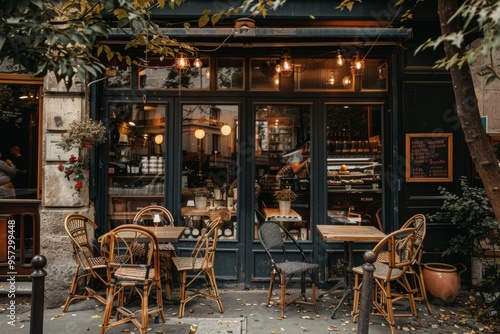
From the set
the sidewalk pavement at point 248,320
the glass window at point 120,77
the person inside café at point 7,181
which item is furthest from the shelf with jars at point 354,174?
Answer: the person inside café at point 7,181

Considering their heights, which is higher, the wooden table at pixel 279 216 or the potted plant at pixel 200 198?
the potted plant at pixel 200 198

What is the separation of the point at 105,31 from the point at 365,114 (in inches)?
177

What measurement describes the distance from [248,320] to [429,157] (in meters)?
3.80

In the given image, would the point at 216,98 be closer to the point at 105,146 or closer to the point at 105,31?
the point at 105,146

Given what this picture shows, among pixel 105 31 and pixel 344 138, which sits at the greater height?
pixel 105 31

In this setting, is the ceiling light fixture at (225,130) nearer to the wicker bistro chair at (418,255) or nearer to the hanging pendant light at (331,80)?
the hanging pendant light at (331,80)

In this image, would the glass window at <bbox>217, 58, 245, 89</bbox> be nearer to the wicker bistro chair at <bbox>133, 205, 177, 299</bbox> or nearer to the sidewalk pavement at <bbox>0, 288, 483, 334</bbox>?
the wicker bistro chair at <bbox>133, 205, 177, 299</bbox>

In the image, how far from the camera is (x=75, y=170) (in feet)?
18.6

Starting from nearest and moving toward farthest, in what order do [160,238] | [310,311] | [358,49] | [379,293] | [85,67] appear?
1. [85,67]
2. [160,238]
3. [310,311]
4. [379,293]
5. [358,49]

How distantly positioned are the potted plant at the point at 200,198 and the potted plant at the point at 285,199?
1.24 m

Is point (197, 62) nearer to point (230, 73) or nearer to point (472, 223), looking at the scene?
point (230, 73)

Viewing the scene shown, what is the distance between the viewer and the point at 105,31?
3.23 m

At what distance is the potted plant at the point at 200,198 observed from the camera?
21.3ft

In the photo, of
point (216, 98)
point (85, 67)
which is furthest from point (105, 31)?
point (216, 98)
